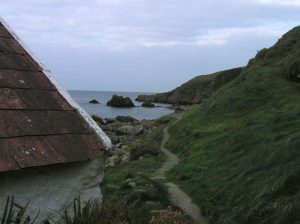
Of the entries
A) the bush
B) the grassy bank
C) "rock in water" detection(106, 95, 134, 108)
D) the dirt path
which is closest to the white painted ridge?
the grassy bank

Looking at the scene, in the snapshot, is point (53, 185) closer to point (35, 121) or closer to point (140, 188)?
point (35, 121)

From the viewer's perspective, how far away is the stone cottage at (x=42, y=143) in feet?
15.1

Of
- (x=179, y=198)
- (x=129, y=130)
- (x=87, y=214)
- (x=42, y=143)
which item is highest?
(x=42, y=143)

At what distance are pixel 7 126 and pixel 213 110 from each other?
90.7ft

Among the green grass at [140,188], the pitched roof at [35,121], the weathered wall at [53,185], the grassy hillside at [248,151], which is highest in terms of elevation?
the pitched roof at [35,121]

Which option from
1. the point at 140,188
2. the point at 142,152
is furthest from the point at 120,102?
the point at 140,188

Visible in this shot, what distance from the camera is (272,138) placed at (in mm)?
17594

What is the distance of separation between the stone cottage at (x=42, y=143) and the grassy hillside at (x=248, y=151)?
233 inches

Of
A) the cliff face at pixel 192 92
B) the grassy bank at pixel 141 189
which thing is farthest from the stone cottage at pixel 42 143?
the cliff face at pixel 192 92

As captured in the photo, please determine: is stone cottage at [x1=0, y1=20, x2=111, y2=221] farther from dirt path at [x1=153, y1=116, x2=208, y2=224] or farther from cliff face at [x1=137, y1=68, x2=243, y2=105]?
cliff face at [x1=137, y1=68, x2=243, y2=105]

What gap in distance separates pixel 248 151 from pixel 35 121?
45.7 feet

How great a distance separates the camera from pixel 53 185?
16.3 ft

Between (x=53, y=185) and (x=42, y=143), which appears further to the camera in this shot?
(x=53, y=185)

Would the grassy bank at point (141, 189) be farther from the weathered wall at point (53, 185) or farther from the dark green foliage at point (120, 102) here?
the dark green foliage at point (120, 102)
